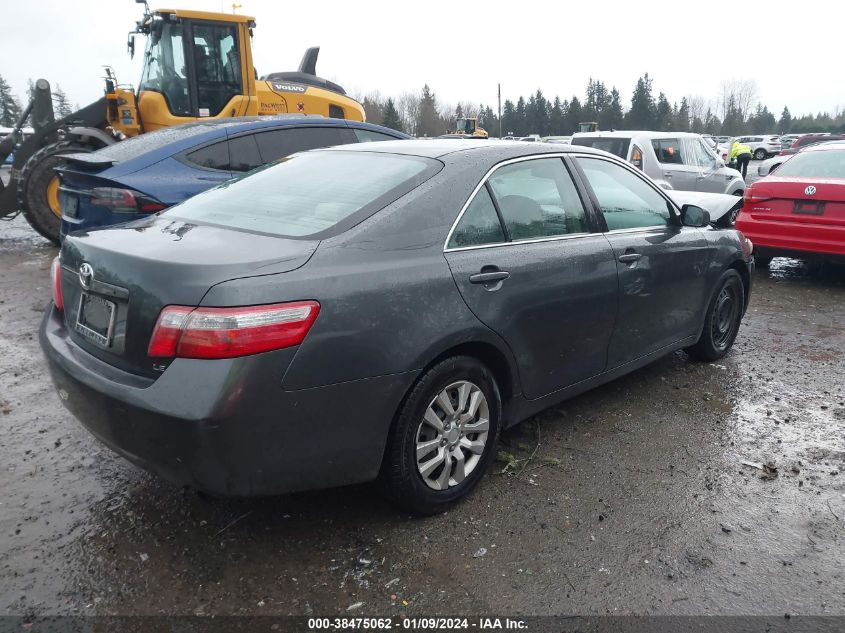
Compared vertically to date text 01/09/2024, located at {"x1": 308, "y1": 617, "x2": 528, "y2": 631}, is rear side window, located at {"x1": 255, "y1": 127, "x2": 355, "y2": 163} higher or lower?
higher

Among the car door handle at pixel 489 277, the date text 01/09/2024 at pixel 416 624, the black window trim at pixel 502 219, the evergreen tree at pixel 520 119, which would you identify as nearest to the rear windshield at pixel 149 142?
the black window trim at pixel 502 219

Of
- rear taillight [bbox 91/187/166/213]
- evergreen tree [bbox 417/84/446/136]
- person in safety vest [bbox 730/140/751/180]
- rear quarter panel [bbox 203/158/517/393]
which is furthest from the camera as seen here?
evergreen tree [bbox 417/84/446/136]

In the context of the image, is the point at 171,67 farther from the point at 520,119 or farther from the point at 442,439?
the point at 520,119

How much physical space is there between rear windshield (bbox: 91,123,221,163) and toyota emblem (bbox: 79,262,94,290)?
12.8 ft

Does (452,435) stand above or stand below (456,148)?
below

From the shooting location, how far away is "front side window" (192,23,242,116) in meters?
10.3

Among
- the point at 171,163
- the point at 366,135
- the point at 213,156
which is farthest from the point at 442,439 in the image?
the point at 366,135

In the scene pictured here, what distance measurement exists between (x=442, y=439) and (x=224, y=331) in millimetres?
1131

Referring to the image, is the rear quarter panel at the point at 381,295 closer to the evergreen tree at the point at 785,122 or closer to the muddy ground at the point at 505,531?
the muddy ground at the point at 505,531

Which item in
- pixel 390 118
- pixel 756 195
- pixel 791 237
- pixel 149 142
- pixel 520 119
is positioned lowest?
pixel 791 237

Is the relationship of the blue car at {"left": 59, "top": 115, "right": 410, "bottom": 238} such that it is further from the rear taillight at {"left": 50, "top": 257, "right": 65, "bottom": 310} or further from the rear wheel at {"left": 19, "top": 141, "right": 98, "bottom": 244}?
the rear wheel at {"left": 19, "top": 141, "right": 98, "bottom": 244}

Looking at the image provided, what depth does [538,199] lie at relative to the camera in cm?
358

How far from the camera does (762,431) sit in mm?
3957

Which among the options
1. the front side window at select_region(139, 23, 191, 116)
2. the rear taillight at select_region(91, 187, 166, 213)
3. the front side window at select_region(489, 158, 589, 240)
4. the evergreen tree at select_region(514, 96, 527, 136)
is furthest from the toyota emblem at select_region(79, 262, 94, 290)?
the evergreen tree at select_region(514, 96, 527, 136)
